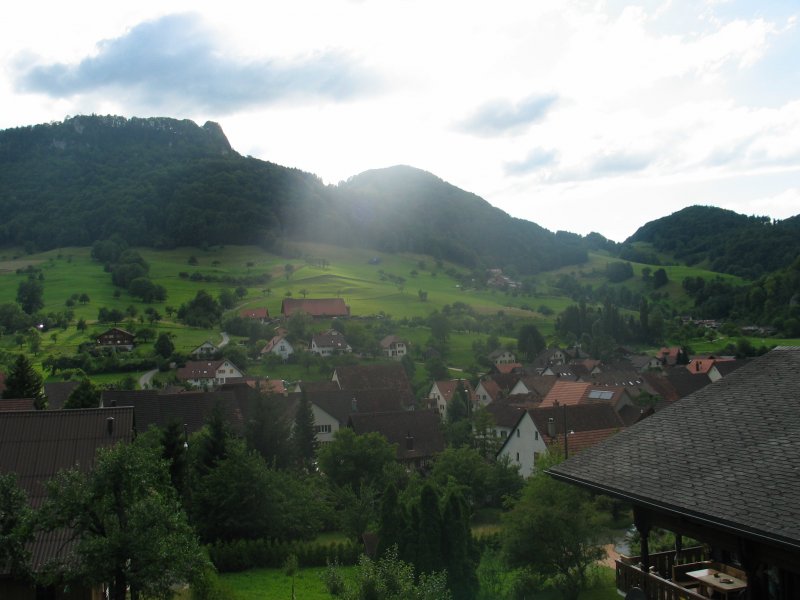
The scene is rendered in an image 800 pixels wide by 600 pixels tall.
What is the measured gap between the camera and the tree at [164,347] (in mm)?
81938

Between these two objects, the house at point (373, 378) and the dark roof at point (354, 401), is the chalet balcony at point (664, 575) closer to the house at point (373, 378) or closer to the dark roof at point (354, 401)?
the dark roof at point (354, 401)

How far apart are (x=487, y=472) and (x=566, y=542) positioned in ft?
40.6

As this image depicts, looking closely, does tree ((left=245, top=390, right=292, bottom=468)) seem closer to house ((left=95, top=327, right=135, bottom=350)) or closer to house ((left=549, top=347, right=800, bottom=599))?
house ((left=549, top=347, right=800, bottom=599))

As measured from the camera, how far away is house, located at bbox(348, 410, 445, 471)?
146 feet

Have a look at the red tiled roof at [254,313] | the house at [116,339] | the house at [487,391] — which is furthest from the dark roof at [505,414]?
the red tiled roof at [254,313]

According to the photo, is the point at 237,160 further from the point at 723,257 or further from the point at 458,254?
the point at 723,257

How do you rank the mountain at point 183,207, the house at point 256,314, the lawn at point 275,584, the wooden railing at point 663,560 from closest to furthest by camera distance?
1. the wooden railing at point 663,560
2. the lawn at point 275,584
3. the house at point 256,314
4. the mountain at point 183,207

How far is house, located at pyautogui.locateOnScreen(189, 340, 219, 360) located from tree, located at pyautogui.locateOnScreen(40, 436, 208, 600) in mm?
71438

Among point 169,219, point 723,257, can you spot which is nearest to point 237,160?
point 169,219

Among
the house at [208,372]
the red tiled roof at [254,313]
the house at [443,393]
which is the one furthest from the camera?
the red tiled roof at [254,313]

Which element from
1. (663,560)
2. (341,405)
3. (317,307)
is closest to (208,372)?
(341,405)

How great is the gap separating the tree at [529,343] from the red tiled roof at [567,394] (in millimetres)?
51475

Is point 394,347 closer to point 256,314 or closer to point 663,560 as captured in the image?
point 256,314

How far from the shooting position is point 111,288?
11638cm
